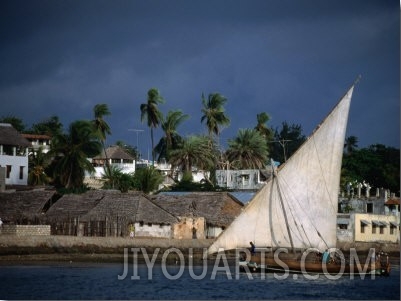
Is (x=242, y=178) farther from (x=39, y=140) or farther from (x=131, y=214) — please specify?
(x=131, y=214)

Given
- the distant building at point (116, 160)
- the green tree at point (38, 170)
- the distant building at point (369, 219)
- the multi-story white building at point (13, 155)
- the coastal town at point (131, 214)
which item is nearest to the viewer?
the coastal town at point (131, 214)

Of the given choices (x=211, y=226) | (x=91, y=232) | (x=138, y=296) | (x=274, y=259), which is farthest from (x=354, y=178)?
(x=138, y=296)

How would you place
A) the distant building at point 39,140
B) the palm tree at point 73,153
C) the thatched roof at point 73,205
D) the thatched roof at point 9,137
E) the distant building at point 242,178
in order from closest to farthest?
the thatched roof at point 73,205 → the thatched roof at point 9,137 → the palm tree at point 73,153 → the distant building at point 242,178 → the distant building at point 39,140

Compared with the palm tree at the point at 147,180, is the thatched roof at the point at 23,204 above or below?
below

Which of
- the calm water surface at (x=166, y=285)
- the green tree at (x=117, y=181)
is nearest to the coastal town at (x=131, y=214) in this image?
the calm water surface at (x=166, y=285)

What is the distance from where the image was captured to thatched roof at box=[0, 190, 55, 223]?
5441 cm

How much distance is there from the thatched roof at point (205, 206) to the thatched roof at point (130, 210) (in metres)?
2.38

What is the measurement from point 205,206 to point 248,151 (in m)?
27.9

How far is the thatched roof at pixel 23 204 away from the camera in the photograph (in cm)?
5441

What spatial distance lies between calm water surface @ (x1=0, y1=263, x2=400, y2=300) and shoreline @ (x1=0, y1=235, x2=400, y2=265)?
1833 mm

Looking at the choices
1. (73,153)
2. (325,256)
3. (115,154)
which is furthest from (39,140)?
(325,256)

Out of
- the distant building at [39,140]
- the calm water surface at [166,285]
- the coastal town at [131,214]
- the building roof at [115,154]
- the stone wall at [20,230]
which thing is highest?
the distant building at [39,140]

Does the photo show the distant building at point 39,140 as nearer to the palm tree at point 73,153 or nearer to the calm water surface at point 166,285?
the palm tree at point 73,153

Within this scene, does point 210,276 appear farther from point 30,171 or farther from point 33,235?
point 30,171
